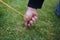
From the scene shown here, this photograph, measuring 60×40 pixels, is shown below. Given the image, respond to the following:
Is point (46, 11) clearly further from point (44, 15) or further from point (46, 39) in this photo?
point (46, 39)

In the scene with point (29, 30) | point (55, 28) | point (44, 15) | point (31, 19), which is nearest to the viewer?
point (31, 19)

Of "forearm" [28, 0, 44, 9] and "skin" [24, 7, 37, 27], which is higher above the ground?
"forearm" [28, 0, 44, 9]

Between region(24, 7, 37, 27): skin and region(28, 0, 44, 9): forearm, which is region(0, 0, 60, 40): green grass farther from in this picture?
region(28, 0, 44, 9): forearm

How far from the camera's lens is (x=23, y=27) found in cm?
150

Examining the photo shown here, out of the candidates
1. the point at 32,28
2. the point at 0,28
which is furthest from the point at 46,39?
the point at 0,28

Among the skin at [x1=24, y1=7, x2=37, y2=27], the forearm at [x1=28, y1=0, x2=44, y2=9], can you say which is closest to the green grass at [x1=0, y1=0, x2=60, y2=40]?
the skin at [x1=24, y1=7, x2=37, y2=27]

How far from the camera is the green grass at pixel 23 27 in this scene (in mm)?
1423

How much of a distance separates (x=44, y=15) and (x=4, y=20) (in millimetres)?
391

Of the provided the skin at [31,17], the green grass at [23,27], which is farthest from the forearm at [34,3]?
the green grass at [23,27]

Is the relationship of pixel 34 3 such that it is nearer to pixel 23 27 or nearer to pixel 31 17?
pixel 31 17

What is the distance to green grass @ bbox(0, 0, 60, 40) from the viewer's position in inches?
56.0

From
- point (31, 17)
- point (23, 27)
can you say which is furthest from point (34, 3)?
point (23, 27)

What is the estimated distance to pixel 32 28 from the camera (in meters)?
1.50

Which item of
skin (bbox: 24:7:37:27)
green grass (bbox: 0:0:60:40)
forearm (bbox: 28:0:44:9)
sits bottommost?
green grass (bbox: 0:0:60:40)
